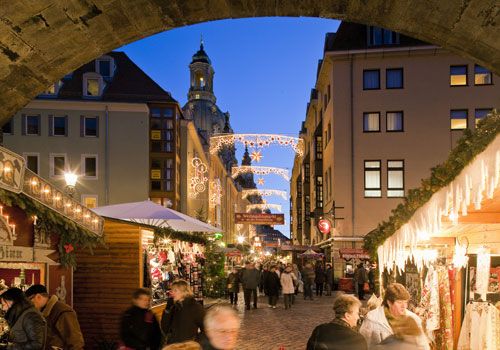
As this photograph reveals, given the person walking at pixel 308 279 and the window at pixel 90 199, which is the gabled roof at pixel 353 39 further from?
the window at pixel 90 199

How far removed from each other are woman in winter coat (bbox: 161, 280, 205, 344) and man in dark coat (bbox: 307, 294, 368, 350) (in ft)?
10.1

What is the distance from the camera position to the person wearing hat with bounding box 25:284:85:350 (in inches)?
308

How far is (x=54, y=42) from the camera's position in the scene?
25.1 feet

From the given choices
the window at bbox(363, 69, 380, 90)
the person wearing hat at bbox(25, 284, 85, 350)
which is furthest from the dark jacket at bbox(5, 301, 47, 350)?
the window at bbox(363, 69, 380, 90)

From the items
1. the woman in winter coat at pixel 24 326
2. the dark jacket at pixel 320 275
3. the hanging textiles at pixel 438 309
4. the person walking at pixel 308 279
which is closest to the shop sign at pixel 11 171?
the woman in winter coat at pixel 24 326

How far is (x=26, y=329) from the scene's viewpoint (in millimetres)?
6820

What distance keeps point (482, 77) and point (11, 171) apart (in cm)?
3224

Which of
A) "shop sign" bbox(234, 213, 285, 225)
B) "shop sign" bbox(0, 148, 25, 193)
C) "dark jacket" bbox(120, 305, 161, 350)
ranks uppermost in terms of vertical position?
"shop sign" bbox(0, 148, 25, 193)

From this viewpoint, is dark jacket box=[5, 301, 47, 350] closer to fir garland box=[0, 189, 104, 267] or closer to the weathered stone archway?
fir garland box=[0, 189, 104, 267]

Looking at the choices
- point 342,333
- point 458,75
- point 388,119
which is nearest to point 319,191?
point 388,119

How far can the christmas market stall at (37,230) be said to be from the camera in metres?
7.13

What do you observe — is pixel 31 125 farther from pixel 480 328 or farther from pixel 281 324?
pixel 480 328

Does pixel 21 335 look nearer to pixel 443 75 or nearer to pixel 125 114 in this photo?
pixel 443 75

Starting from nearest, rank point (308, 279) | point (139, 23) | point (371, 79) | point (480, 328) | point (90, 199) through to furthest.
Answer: point (480, 328)
point (139, 23)
point (308, 279)
point (371, 79)
point (90, 199)
